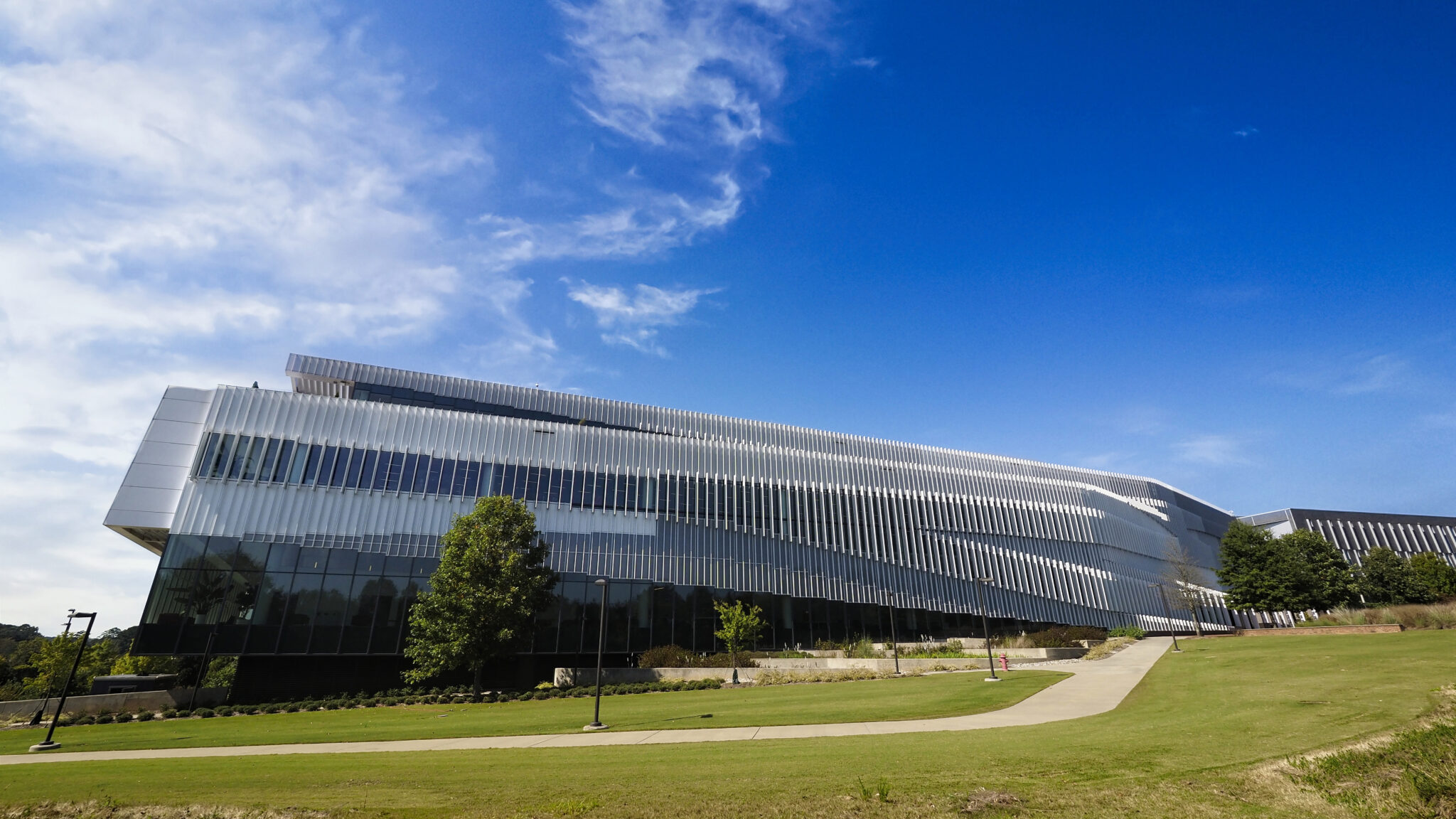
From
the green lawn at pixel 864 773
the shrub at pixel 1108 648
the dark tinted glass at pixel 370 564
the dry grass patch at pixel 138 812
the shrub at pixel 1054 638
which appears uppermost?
the dark tinted glass at pixel 370 564

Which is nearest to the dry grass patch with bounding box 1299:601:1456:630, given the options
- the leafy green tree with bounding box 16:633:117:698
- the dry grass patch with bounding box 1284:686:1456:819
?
the dry grass patch with bounding box 1284:686:1456:819

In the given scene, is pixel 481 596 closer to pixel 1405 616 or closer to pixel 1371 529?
pixel 1405 616

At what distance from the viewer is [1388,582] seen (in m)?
66.2

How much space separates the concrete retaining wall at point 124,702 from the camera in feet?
116

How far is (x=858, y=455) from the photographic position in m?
59.8

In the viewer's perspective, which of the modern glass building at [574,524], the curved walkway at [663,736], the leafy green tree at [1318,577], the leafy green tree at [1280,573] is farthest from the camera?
the leafy green tree at [1280,573]

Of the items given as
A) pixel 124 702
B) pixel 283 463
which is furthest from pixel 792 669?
pixel 124 702

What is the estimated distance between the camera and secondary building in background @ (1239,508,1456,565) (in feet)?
345

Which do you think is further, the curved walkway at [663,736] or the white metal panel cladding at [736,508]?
the white metal panel cladding at [736,508]

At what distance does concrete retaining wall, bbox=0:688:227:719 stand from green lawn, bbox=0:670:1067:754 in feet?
19.4

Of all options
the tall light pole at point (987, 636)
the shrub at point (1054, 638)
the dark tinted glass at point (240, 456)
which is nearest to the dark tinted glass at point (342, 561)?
the dark tinted glass at point (240, 456)

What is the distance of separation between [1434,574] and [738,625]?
7066 cm

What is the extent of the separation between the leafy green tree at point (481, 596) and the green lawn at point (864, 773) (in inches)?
651

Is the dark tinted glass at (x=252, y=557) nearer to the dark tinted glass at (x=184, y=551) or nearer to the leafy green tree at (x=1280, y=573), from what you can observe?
the dark tinted glass at (x=184, y=551)
